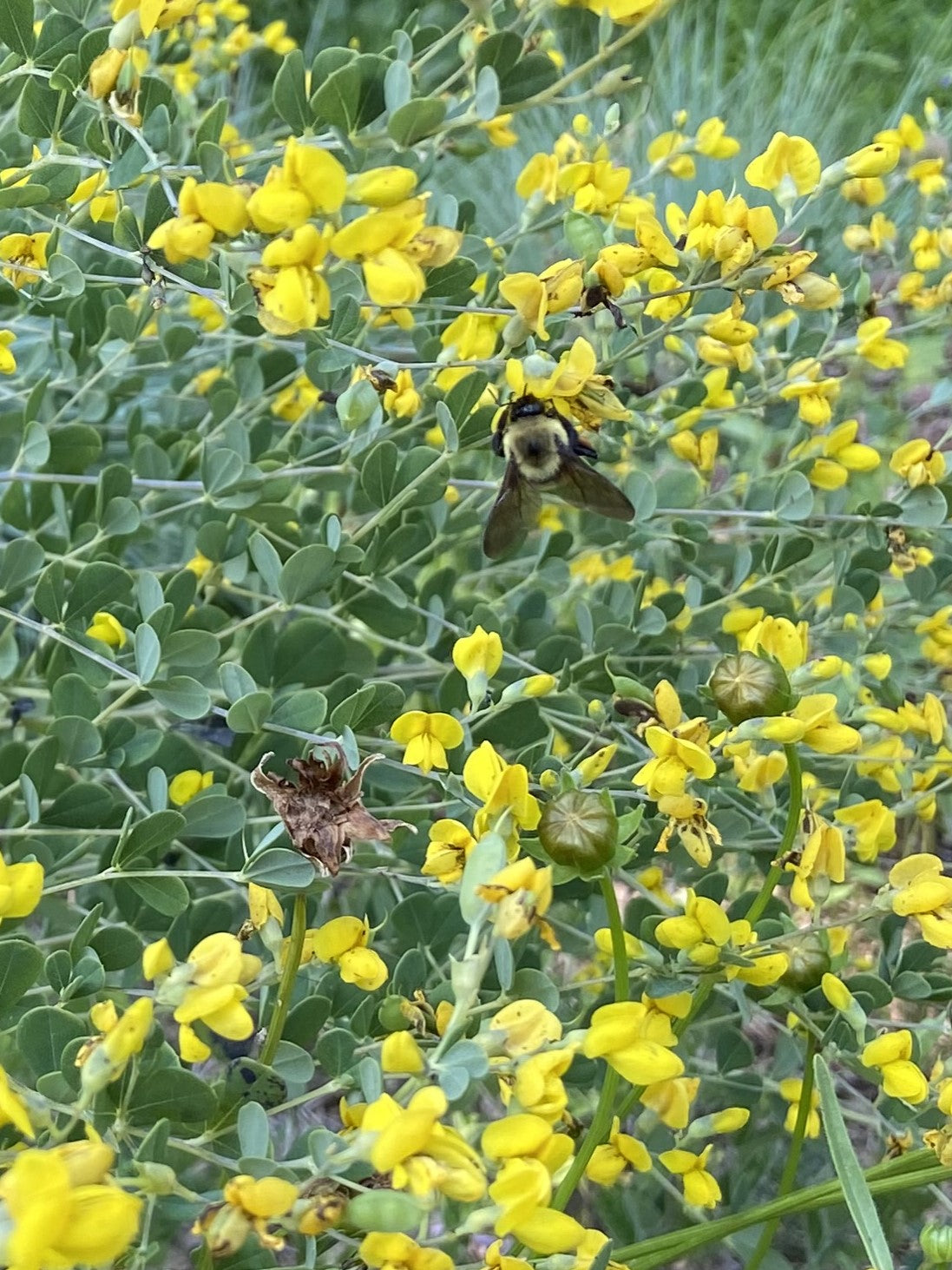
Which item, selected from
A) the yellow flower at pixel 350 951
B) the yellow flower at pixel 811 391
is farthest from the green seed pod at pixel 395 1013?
the yellow flower at pixel 811 391

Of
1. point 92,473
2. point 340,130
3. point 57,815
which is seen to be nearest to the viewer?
point 340,130

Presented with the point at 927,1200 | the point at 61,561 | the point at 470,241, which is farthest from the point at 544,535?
the point at 927,1200

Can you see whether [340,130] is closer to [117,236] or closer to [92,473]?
[117,236]

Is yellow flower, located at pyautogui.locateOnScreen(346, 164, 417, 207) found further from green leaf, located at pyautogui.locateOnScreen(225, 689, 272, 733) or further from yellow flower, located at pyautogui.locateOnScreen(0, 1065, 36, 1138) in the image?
yellow flower, located at pyautogui.locateOnScreen(0, 1065, 36, 1138)

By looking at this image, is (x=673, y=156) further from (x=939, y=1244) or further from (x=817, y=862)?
(x=939, y=1244)

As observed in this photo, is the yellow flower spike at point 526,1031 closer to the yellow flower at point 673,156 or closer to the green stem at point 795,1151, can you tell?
the green stem at point 795,1151

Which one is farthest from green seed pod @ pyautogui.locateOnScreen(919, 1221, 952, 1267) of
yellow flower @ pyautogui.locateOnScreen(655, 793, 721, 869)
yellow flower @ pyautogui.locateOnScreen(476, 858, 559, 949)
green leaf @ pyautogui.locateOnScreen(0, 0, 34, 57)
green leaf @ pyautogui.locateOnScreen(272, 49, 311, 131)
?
green leaf @ pyautogui.locateOnScreen(0, 0, 34, 57)
